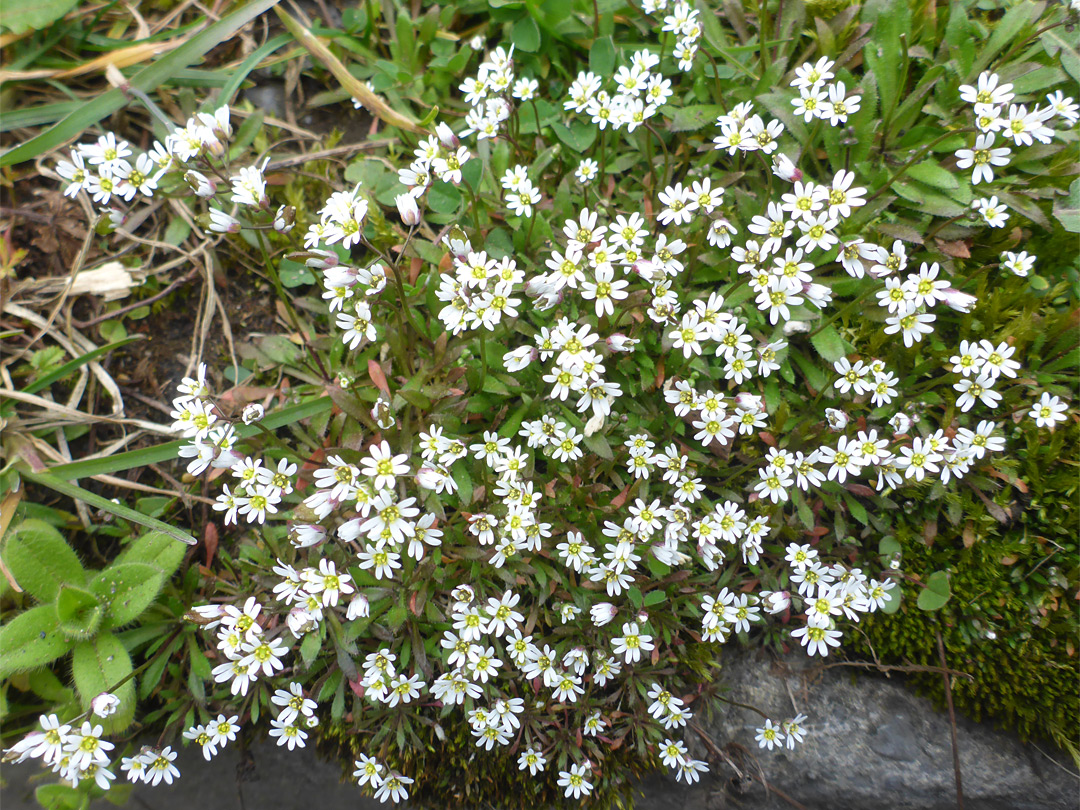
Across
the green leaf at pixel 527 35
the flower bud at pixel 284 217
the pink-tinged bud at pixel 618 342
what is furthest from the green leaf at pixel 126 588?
the green leaf at pixel 527 35

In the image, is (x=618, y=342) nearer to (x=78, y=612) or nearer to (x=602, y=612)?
(x=602, y=612)

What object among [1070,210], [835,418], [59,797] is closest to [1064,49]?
[1070,210]

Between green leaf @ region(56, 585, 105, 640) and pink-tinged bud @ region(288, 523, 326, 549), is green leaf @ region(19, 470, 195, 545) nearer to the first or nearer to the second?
green leaf @ region(56, 585, 105, 640)

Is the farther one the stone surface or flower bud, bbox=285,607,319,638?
the stone surface

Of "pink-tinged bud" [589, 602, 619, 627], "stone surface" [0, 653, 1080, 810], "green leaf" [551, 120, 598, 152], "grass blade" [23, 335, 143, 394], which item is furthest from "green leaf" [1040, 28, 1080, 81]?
"grass blade" [23, 335, 143, 394]

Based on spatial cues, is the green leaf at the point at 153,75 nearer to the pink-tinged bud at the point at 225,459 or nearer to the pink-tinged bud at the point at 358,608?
the pink-tinged bud at the point at 225,459
